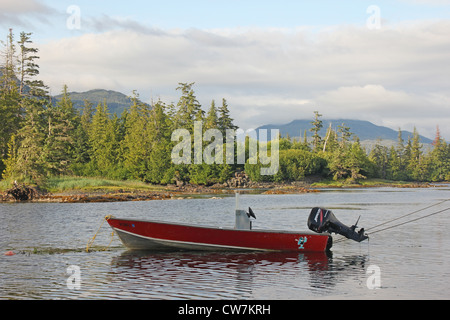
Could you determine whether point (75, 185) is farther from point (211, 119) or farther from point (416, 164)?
point (416, 164)

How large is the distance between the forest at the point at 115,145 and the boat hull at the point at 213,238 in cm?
4691

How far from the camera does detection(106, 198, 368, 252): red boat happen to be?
24234 mm

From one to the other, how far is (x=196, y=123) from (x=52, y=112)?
1437 inches

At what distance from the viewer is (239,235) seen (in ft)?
79.7

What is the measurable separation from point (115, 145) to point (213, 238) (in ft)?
325

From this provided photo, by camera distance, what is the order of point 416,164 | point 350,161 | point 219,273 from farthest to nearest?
point 416,164 → point 350,161 → point 219,273

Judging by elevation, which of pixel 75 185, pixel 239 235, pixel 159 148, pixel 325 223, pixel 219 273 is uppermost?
pixel 159 148

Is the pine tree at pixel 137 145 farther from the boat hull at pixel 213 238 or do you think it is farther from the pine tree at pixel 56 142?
the boat hull at pixel 213 238

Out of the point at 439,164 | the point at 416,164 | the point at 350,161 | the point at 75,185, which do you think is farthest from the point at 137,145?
the point at 439,164

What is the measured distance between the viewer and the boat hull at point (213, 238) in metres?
24.3

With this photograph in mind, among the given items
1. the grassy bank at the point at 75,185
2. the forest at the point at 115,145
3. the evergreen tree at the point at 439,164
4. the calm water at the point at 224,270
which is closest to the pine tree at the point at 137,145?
the forest at the point at 115,145
